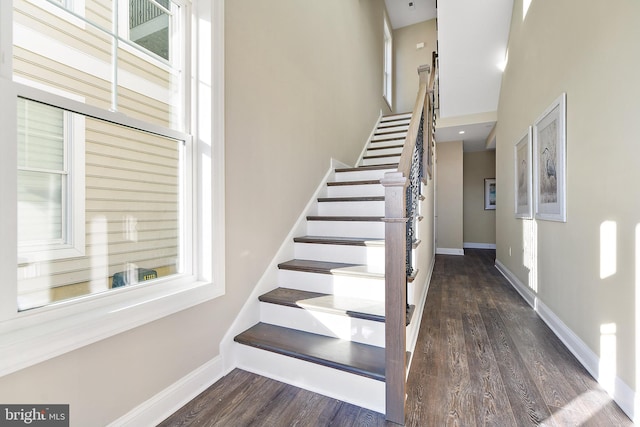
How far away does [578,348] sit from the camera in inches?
81.1

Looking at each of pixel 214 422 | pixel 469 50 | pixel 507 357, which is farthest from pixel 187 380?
pixel 469 50

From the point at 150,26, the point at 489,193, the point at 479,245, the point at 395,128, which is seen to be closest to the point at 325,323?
the point at 150,26

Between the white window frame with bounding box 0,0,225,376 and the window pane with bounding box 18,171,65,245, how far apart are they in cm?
5

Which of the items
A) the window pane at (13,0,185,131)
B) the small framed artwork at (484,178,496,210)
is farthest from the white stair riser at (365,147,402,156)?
the small framed artwork at (484,178,496,210)

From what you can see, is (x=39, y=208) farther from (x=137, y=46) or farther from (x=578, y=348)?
(x=578, y=348)

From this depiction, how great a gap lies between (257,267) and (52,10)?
1706 millimetres

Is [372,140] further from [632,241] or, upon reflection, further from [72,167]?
[72,167]

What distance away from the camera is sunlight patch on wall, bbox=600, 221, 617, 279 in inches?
66.9

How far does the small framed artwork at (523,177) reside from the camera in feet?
10.8

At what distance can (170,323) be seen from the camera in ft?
5.02

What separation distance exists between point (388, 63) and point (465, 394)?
6855 millimetres

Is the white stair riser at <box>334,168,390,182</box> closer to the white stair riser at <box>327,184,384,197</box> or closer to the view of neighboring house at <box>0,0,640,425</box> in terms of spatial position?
the white stair riser at <box>327,184,384,197</box>

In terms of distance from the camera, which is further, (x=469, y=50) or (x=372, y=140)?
(x=372, y=140)

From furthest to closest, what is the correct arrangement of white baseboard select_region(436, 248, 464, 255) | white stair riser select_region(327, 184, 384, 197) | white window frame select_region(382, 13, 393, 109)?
1. white baseboard select_region(436, 248, 464, 255)
2. white window frame select_region(382, 13, 393, 109)
3. white stair riser select_region(327, 184, 384, 197)
